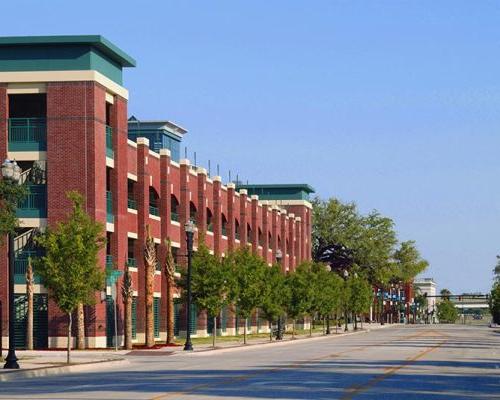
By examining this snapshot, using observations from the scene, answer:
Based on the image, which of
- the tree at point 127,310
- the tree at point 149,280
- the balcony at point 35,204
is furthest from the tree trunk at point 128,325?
the balcony at point 35,204

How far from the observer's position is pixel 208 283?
214 feet

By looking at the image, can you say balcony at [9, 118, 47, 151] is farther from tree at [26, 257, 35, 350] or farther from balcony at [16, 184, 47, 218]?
tree at [26, 257, 35, 350]

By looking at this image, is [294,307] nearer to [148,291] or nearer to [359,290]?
[148,291]

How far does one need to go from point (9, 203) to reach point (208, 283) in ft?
79.3

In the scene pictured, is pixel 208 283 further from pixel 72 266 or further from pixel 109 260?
pixel 72 266

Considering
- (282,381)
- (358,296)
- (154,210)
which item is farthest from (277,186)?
(282,381)

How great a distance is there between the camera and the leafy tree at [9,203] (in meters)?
40.9

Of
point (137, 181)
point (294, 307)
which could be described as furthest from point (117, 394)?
point (294, 307)

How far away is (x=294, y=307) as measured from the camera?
292 ft

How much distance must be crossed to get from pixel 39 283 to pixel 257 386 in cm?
3592

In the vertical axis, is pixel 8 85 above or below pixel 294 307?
above

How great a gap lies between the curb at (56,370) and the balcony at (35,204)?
19.7 m

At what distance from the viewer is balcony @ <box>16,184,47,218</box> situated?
62.4 meters

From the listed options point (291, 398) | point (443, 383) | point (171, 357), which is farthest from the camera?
point (171, 357)
